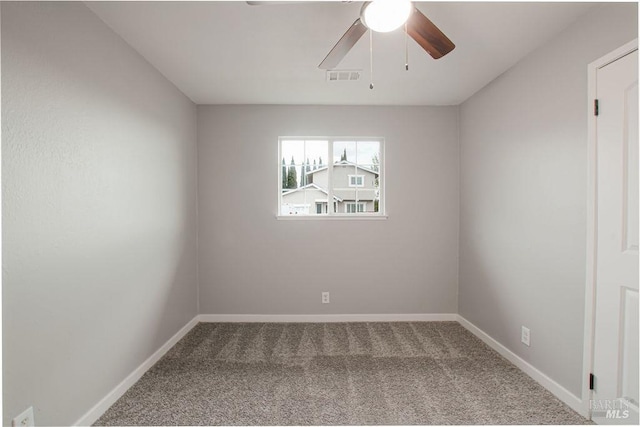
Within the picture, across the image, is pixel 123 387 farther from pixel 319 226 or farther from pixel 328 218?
pixel 328 218

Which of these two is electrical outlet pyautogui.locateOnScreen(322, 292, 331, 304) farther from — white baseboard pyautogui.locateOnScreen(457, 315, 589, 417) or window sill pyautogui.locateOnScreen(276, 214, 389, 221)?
white baseboard pyautogui.locateOnScreen(457, 315, 589, 417)

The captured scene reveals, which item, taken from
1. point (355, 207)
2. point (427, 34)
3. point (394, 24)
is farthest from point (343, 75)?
point (355, 207)

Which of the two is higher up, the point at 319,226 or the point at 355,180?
the point at 355,180

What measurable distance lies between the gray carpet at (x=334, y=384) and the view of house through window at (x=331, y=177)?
1369 millimetres

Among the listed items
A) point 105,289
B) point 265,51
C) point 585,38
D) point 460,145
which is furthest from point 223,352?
point 585,38

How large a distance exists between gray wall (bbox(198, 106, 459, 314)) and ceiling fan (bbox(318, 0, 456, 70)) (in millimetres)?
1804

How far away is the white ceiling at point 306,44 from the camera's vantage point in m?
1.84

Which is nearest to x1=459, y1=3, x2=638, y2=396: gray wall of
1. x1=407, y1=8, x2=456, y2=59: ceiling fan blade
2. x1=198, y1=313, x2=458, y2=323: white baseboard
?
x1=198, y1=313, x2=458, y2=323: white baseboard

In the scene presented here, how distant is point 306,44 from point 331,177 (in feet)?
5.44

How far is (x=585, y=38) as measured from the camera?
6.24 feet

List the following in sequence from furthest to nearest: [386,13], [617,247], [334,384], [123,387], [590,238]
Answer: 1. [334,384]
2. [123,387]
3. [590,238]
4. [617,247]
5. [386,13]

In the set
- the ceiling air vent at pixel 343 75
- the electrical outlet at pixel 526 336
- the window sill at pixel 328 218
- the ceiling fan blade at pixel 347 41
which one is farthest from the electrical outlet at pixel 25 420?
the electrical outlet at pixel 526 336

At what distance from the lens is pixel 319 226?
3582 millimetres

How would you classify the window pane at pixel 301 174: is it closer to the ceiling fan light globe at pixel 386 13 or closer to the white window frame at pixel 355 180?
the white window frame at pixel 355 180
